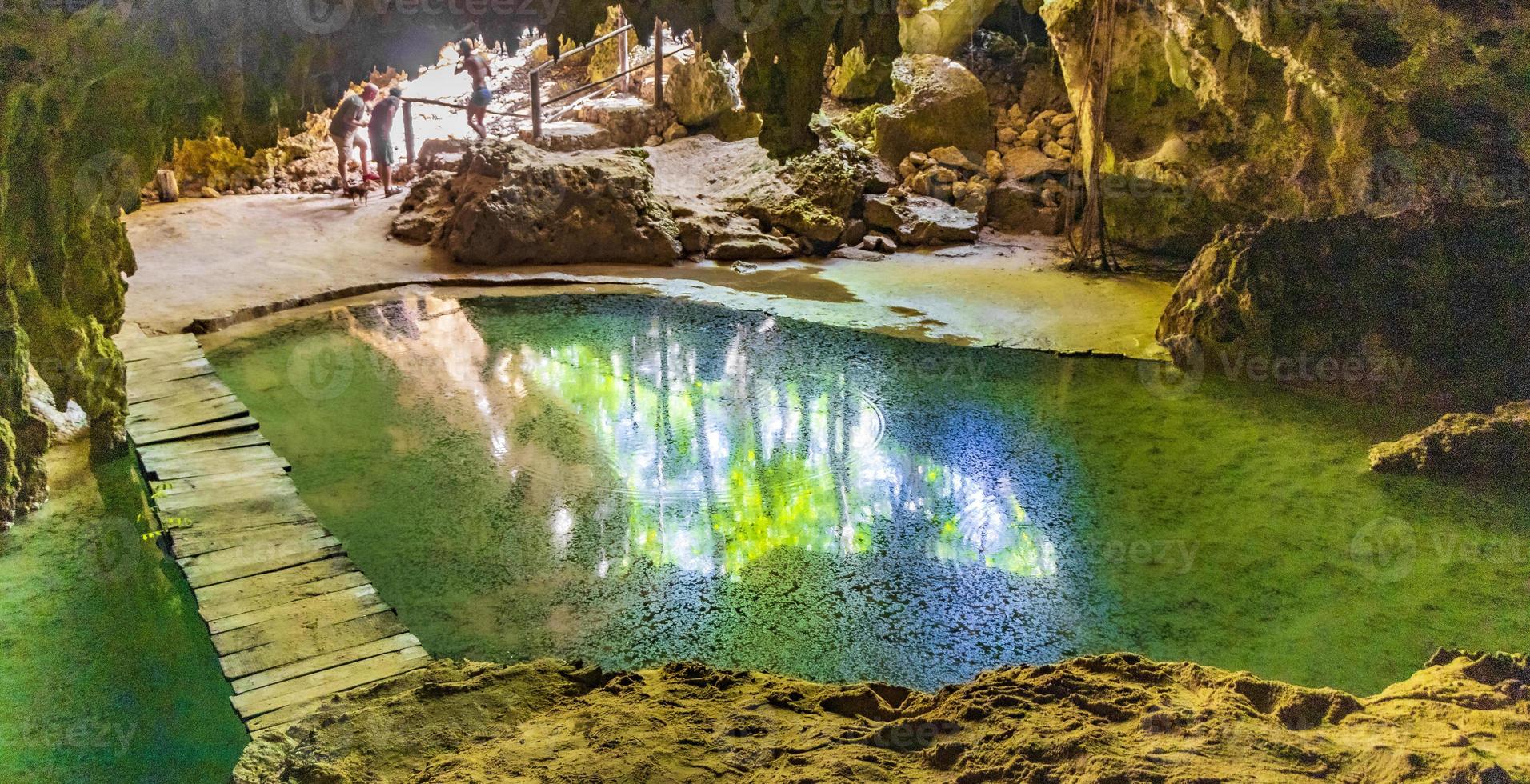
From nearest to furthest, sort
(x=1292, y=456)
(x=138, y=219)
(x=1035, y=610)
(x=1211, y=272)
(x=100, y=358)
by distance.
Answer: (x=1035, y=610) → (x=100, y=358) → (x=1292, y=456) → (x=1211, y=272) → (x=138, y=219)

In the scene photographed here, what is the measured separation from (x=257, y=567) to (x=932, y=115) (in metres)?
10.1

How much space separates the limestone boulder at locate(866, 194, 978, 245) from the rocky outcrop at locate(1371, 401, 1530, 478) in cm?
583

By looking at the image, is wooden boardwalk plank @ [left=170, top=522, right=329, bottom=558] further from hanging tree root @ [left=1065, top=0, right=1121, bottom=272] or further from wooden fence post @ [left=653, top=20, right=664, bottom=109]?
wooden fence post @ [left=653, top=20, right=664, bottom=109]

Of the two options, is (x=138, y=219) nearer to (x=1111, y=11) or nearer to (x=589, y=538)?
(x=589, y=538)

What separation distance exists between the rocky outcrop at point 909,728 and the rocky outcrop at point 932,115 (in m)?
10.1

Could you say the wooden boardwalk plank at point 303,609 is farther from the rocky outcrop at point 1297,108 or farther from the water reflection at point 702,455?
the rocky outcrop at point 1297,108

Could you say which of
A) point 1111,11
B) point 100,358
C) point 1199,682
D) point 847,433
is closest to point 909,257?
point 1111,11

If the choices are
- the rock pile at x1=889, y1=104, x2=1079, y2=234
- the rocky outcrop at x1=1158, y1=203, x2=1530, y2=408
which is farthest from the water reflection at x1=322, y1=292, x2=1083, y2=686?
the rock pile at x1=889, y1=104, x2=1079, y2=234

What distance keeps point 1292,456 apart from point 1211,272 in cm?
201

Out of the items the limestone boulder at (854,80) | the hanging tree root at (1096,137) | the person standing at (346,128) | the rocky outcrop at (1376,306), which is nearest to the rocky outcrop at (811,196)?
the hanging tree root at (1096,137)

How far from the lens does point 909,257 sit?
34.7 feet

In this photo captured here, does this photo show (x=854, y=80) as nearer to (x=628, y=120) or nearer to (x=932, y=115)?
(x=932, y=115)

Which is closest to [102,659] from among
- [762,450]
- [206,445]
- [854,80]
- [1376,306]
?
[206,445]

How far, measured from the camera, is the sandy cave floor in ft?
26.3
